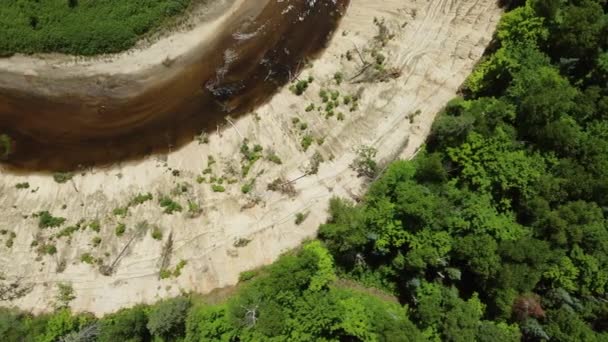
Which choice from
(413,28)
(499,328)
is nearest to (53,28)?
(413,28)

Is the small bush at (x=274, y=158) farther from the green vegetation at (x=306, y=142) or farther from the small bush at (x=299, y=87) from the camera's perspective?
the small bush at (x=299, y=87)

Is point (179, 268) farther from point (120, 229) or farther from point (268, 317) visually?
point (268, 317)

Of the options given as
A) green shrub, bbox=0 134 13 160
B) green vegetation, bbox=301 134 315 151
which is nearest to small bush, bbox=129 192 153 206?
green shrub, bbox=0 134 13 160

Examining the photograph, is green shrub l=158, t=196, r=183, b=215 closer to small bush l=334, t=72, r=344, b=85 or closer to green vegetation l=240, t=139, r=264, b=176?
green vegetation l=240, t=139, r=264, b=176

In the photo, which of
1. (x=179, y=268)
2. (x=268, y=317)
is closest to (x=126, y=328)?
(x=179, y=268)

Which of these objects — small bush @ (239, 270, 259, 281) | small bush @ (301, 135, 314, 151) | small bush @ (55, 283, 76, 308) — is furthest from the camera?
small bush @ (301, 135, 314, 151)

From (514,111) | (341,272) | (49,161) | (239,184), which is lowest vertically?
(341,272)

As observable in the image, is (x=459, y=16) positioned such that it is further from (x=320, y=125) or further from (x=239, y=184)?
(x=239, y=184)
